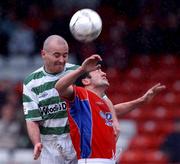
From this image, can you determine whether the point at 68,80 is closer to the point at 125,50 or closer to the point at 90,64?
the point at 90,64

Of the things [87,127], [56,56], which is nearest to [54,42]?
[56,56]

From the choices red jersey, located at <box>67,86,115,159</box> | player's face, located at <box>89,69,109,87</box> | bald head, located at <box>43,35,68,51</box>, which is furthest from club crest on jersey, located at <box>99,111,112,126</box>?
bald head, located at <box>43,35,68,51</box>

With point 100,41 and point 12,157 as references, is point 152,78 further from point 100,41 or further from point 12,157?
point 12,157

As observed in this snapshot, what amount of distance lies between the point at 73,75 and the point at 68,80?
0.07 meters

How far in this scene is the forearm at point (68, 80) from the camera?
7.81m

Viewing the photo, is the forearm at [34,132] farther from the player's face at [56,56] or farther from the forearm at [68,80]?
the forearm at [68,80]

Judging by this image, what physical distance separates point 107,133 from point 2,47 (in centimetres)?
870

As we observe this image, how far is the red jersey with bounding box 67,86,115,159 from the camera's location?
832 centimetres

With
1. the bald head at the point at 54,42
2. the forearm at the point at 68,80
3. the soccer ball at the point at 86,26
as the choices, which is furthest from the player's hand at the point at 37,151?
the soccer ball at the point at 86,26

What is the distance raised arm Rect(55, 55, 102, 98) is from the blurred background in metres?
6.74

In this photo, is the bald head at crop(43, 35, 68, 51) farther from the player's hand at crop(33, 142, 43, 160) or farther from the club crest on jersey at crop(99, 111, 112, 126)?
Answer: the player's hand at crop(33, 142, 43, 160)

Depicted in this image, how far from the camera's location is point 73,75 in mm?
7832

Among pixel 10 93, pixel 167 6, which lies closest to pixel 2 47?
pixel 10 93

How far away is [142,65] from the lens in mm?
16828
